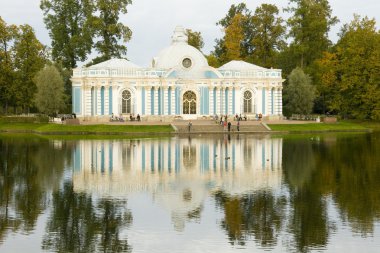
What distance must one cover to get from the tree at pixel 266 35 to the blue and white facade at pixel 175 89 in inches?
841

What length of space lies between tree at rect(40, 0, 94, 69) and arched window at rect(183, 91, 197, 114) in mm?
17947

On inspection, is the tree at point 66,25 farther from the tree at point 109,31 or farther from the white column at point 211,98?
the white column at point 211,98

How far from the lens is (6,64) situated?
80.1 metres

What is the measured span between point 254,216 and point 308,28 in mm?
73486

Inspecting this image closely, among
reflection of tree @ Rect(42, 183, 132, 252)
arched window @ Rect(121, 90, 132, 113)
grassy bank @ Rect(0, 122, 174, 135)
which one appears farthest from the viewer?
arched window @ Rect(121, 90, 132, 113)

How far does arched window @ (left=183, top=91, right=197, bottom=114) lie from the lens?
74.9 metres

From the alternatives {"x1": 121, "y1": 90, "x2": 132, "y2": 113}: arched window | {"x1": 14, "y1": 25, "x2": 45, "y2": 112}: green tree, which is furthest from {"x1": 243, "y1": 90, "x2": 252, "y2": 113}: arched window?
{"x1": 14, "y1": 25, "x2": 45, "y2": 112}: green tree

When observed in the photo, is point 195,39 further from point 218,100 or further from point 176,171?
point 176,171

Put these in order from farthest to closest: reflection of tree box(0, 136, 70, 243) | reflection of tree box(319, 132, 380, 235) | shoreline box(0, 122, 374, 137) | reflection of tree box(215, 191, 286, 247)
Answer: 1. shoreline box(0, 122, 374, 137)
2. reflection of tree box(319, 132, 380, 235)
3. reflection of tree box(0, 136, 70, 243)
4. reflection of tree box(215, 191, 286, 247)

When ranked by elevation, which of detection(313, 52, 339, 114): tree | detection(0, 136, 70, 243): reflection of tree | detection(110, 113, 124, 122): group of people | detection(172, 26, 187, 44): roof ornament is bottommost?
detection(0, 136, 70, 243): reflection of tree

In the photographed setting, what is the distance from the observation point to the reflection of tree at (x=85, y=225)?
1524cm

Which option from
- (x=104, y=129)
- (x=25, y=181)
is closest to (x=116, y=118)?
(x=104, y=129)

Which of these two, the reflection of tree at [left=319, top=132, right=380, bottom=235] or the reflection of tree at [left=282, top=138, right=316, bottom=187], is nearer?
the reflection of tree at [left=319, top=132, right=380, bottom=235]

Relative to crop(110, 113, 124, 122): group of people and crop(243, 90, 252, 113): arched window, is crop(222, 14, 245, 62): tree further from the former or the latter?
crop(110, 113, 124, 122): group of people
